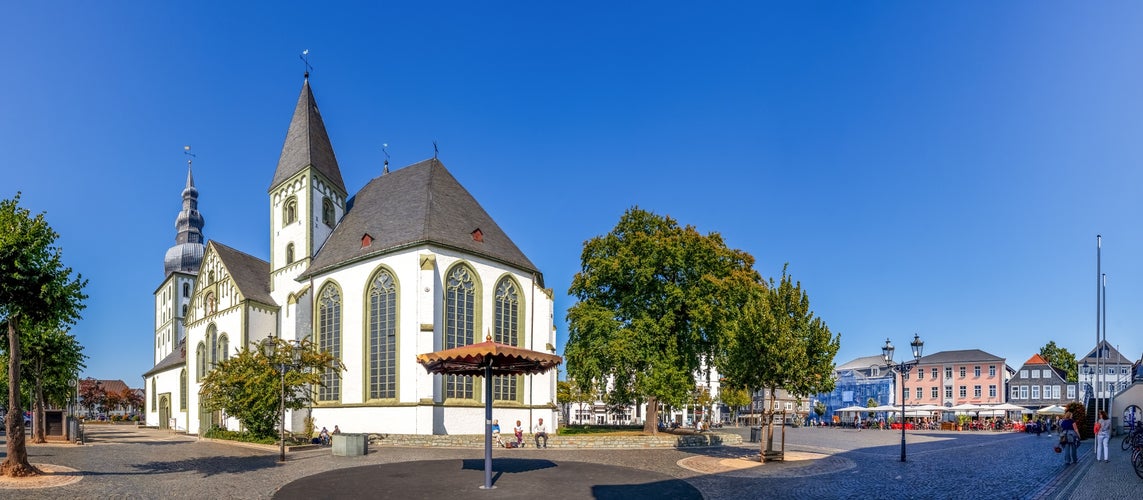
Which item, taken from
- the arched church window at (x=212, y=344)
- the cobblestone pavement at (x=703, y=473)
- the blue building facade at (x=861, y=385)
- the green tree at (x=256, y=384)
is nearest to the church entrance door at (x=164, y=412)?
the arched church window at (x=212, y=344)

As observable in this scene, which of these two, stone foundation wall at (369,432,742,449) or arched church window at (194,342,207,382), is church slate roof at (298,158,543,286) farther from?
arched church window at (194,342,207,382)

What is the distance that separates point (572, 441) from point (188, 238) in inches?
2781

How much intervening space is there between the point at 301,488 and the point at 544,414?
20169mm

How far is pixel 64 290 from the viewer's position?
17297 millimetres

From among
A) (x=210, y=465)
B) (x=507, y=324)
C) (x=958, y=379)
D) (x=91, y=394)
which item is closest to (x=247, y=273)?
(x=507, y=324)

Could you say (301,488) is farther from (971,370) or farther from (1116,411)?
(971,370)

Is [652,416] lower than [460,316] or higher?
lower

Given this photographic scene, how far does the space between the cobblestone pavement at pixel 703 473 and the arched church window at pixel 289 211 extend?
15.9 metres

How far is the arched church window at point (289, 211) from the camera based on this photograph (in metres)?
38.6

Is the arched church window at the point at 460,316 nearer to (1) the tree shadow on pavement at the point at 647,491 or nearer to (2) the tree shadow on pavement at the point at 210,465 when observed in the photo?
(2) the tree shadow on pavement at the point at 210,465

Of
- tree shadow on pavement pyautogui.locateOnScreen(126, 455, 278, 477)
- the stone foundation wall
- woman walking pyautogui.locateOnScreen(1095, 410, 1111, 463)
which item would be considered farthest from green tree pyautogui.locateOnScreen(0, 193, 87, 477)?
woman walking pyautogui.locateOnScreen(1095, 410, 1111, 463)

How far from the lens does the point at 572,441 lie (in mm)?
26250

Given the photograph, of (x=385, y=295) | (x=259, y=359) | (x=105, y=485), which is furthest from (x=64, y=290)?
(x=385, y=295)

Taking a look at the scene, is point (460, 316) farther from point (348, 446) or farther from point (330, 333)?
point (348, 446)
